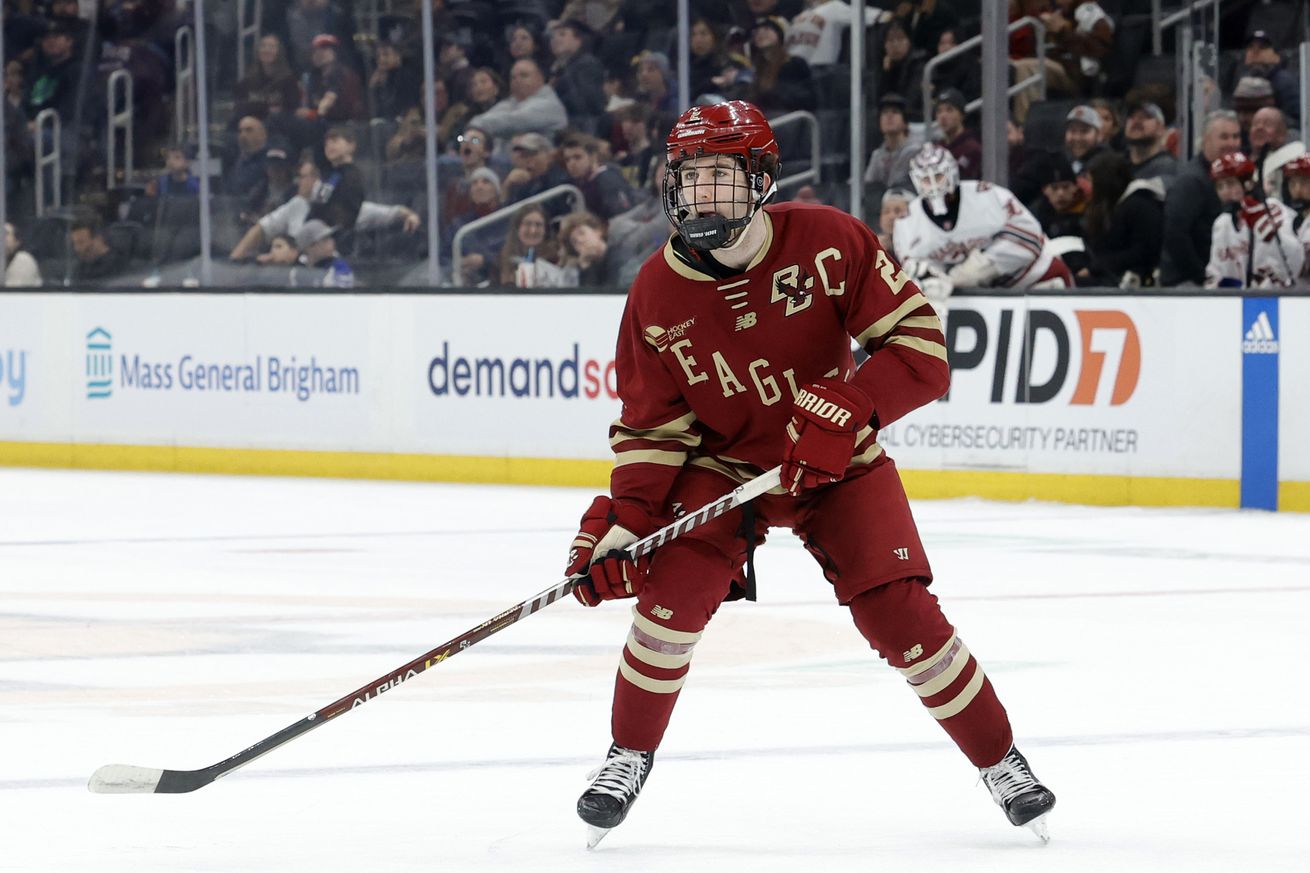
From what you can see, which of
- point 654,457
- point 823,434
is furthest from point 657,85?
point 823,434

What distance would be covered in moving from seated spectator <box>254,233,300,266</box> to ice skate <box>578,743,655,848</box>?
7555mm

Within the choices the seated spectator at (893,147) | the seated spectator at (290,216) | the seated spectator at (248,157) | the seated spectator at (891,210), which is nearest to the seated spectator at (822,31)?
the seated spectator at (893,147)

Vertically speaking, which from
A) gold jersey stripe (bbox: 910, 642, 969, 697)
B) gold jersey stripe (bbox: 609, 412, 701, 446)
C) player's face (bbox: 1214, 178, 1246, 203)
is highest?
player's face (bbox: 1214, 178, 1246, 203)

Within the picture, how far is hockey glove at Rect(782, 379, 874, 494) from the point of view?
9.87 feet

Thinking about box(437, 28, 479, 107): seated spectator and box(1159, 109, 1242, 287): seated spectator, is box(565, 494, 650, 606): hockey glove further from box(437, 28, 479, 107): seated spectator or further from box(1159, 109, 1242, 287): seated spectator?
box(437, 28, 479, 107): seated spectator

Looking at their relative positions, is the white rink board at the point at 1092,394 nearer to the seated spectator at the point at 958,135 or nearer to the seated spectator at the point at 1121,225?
the seated spectator at the point at 1121,225

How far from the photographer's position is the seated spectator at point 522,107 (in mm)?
10164

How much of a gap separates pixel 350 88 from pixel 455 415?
1.80m

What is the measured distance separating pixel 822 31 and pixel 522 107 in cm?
151

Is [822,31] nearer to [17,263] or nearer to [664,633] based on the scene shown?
[17,263]

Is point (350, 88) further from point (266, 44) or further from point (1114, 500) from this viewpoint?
point (1114, 500)

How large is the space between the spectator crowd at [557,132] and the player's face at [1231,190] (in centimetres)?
2

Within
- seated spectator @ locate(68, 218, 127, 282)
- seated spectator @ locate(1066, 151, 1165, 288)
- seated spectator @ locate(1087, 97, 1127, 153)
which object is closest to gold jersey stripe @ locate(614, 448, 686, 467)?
seated spectator @ locate(1066, 151, 1165, 288)

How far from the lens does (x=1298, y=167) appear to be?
8.16 metres
